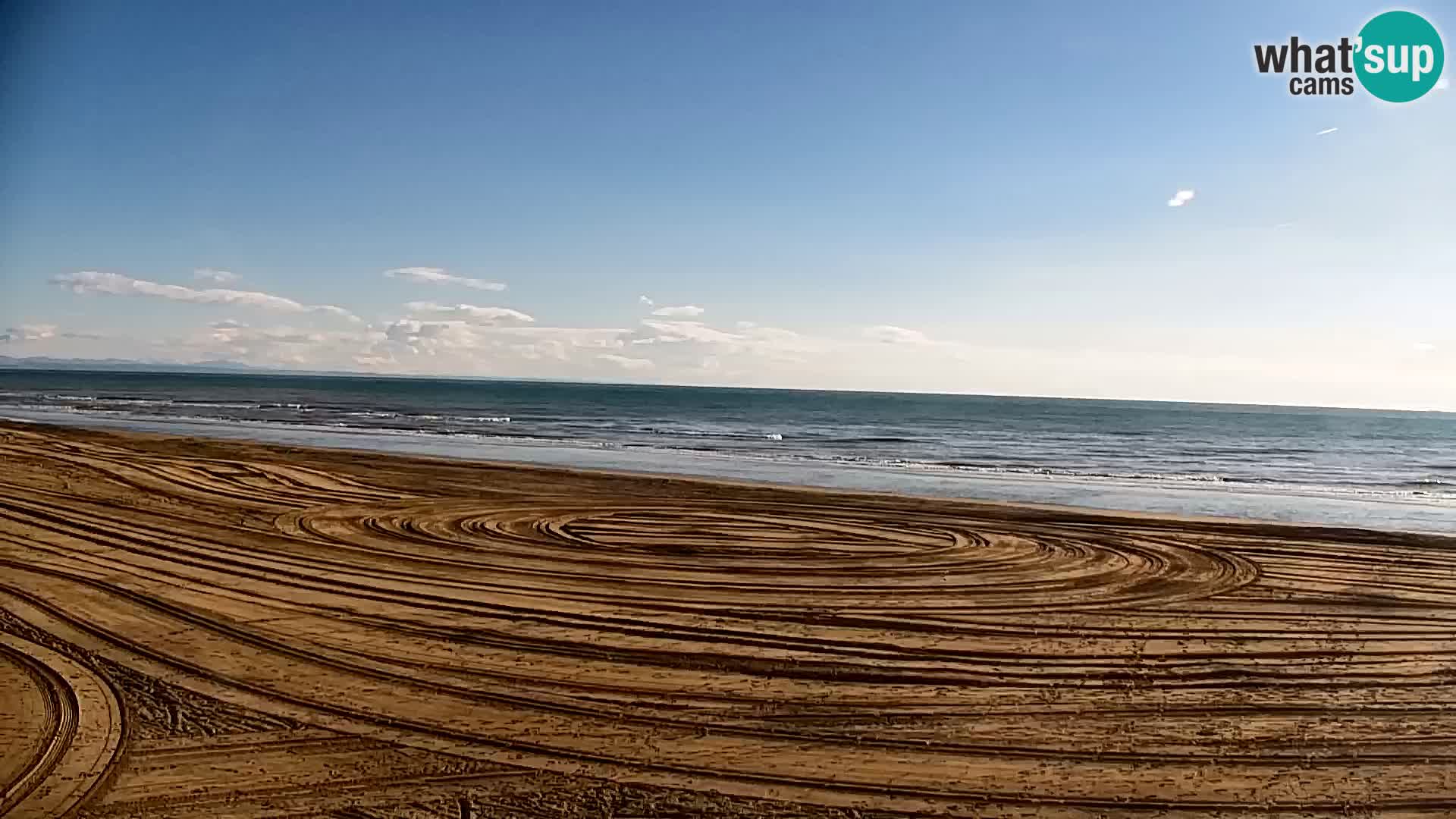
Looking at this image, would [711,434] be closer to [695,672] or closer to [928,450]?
[928,450]

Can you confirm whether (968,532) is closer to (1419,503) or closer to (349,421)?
(1419,503)

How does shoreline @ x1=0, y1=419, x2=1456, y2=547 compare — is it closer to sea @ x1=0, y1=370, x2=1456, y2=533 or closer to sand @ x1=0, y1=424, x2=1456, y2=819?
sea @ x1=0, y1=370, x2=1456, y2=533

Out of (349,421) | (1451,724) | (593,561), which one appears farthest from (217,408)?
(1451,724)

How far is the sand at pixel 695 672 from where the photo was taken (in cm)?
458

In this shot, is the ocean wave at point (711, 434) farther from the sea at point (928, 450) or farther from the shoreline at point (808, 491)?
the shoreline at point (808, 491)

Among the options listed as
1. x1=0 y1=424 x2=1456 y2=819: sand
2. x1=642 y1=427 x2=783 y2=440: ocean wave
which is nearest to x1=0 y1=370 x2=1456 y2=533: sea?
x1=642 y1=427 x2=783 y2=440: ocean wave

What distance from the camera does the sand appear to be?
180 inches

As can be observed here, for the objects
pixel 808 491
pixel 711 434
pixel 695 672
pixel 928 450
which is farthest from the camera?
pixel 711 434

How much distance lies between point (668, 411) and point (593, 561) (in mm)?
61032

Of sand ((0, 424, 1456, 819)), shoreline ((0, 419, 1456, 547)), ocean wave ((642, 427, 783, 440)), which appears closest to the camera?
sand ((0, 424, 1456, 819))

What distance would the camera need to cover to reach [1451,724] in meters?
5.71

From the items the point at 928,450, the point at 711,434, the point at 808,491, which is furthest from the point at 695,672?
the point at 711,434

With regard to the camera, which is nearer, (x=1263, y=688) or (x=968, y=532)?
(x=1263, y=688)

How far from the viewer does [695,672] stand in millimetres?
6285
